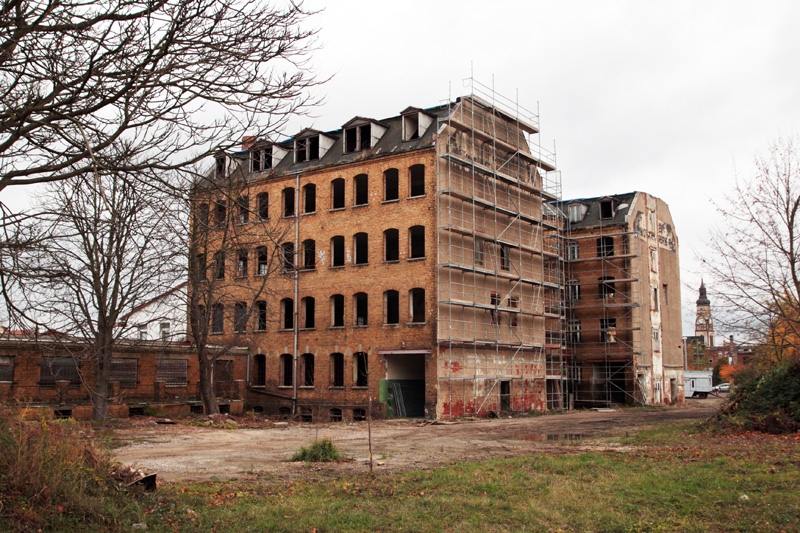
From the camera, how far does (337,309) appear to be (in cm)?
3403

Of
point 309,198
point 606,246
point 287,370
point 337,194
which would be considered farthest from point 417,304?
point 606,246

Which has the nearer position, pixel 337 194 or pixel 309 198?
pixel 337 194

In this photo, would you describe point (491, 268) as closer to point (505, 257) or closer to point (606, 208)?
point (505, 257)

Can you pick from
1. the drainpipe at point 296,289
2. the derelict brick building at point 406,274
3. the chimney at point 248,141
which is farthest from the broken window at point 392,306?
the chimney at point 248,141

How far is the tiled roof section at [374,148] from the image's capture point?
31823 millimetres

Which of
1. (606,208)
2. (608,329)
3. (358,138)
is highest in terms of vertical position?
(358,138)

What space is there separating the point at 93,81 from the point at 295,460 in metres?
9.60

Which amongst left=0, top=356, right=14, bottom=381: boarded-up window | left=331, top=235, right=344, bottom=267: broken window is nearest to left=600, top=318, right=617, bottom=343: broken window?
left=331, top=235, right=344, bottom=267: broken window

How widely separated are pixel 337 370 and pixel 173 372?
7614 millimetres

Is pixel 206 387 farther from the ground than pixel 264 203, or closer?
closer

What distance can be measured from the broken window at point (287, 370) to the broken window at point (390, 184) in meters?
9.63

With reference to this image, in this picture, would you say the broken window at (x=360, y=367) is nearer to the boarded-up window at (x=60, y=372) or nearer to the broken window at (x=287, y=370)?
the broken window at (x=287, y=370)

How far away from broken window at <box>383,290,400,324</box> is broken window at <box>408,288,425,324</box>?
3.07ft

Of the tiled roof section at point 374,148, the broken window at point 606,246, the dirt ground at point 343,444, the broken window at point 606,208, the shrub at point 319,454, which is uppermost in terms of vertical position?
the tiled roof section at point 374,148
